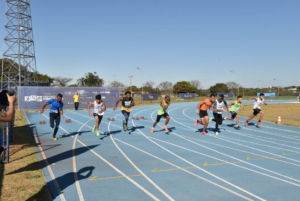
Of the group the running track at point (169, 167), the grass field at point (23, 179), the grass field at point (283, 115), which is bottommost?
the grass field at point (283, 115)

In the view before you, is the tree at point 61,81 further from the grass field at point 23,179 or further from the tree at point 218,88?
→ the grass field at point 23,179

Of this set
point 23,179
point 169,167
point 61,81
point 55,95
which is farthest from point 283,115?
point 61,81

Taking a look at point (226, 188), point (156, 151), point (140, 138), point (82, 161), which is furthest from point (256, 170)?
point (140, 138)

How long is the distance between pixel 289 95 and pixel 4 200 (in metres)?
81.8

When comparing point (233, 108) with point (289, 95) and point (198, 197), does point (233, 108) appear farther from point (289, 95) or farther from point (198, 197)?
point (289, 95)

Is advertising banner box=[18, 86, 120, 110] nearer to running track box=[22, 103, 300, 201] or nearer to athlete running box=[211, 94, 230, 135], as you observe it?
running track box=[22, 103, 300, 201]

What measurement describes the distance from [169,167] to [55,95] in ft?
69.3

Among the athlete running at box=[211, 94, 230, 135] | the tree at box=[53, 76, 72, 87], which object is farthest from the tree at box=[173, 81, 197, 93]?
the athlete running at box=[211, 94, 230, 135]

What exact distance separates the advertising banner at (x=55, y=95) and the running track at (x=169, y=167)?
15119mm

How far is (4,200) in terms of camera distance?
4188mm

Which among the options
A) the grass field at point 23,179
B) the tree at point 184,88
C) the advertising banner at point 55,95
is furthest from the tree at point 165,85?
the grass field at point 23,179

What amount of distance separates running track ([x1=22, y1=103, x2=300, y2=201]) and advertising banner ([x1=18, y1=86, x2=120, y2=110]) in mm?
15119

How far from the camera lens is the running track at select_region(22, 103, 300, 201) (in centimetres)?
484

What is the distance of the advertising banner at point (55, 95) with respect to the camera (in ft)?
78.3
